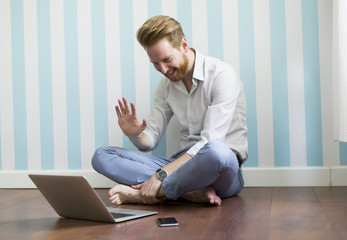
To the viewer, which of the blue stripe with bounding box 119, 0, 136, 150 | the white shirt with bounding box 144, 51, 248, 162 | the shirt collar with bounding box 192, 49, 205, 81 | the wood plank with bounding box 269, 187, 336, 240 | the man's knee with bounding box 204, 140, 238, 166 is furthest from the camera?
the blue stripe with bounding box 119, 0, 136, 150

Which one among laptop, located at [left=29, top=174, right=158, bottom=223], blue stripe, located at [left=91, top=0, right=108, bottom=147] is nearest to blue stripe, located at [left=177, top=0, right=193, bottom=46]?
blue stripe, located at [left=91, top=0, right=108, bottom=147]

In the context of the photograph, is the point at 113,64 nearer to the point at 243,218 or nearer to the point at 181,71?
the point at 181,71

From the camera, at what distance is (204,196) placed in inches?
82.5

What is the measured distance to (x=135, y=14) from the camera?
9.09 ft

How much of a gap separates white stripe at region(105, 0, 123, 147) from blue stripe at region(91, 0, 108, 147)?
3 centimetres

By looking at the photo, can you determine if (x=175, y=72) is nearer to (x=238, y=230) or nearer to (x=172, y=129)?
(x=172, y=129)

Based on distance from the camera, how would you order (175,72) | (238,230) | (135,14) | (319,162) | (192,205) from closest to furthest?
(238,230) < (192,205) < (175,72) < (319,162) < (135,14)

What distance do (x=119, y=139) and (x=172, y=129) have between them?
34 centimetres

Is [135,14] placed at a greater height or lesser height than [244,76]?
greater

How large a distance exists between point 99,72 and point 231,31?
0.83 metres

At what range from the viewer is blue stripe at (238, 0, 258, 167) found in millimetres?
2637

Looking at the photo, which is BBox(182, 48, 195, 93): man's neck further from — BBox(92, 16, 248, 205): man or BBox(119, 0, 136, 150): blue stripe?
BBox(119, 0, 136, 150): blue stripe

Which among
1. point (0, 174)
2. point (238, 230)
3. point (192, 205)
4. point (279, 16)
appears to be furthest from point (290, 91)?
point (0, 174)

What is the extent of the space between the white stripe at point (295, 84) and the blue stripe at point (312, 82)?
0.02m
